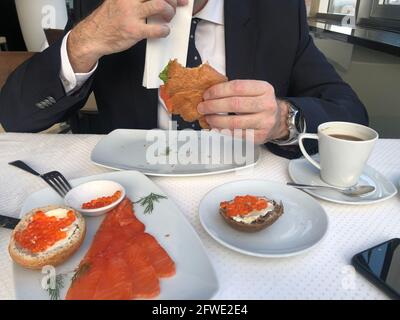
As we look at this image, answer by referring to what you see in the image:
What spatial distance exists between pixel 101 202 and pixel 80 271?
21 centimetres

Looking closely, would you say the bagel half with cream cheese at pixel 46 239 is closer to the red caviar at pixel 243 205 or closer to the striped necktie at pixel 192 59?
the red caviar at pixel 243 205

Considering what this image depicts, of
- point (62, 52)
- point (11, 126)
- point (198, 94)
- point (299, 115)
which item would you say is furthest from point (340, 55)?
point (11, 126)

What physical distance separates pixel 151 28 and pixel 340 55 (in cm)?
186

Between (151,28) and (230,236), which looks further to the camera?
(151,28)

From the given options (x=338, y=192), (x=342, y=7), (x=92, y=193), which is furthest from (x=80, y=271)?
(x=342, y=7)

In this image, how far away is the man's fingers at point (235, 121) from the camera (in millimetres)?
819

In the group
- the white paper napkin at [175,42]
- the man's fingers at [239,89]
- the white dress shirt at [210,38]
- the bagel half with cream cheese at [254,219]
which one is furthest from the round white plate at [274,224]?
the white dress shirt at [210,38]

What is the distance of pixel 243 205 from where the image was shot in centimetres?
67

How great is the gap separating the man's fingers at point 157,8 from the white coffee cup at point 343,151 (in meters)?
0.51

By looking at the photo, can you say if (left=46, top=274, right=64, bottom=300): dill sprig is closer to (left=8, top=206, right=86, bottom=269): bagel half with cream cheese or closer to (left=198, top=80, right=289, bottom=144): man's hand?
(left=8, top=206, right=86, bottom=269): bagel half with cream cheese

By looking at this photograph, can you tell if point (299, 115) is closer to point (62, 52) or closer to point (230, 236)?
point (230, 236)

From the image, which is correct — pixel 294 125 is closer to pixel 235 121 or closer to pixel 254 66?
pixel 235 121

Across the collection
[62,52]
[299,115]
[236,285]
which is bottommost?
[236,285]

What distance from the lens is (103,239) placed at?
2.02 ft
